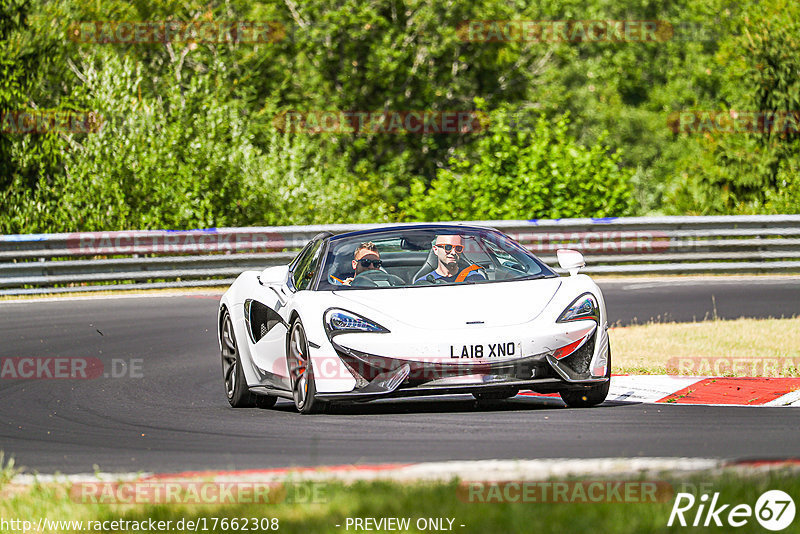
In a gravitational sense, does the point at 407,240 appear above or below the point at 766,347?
above

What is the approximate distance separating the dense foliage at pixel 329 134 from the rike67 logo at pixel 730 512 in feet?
67.8

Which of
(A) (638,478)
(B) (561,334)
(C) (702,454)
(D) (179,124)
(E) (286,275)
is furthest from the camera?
(D) (179,124)

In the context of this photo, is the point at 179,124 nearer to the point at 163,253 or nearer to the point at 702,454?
the point at 163,253

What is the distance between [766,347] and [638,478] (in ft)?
24.4

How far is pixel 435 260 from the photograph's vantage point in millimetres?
9617

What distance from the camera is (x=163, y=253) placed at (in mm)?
22141

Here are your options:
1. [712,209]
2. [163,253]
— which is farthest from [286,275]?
[712,209]

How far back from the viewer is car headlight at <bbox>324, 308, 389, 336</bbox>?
27.3 ft

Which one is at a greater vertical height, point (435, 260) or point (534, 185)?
point (435, 260)

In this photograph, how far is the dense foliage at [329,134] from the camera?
2580 cm
